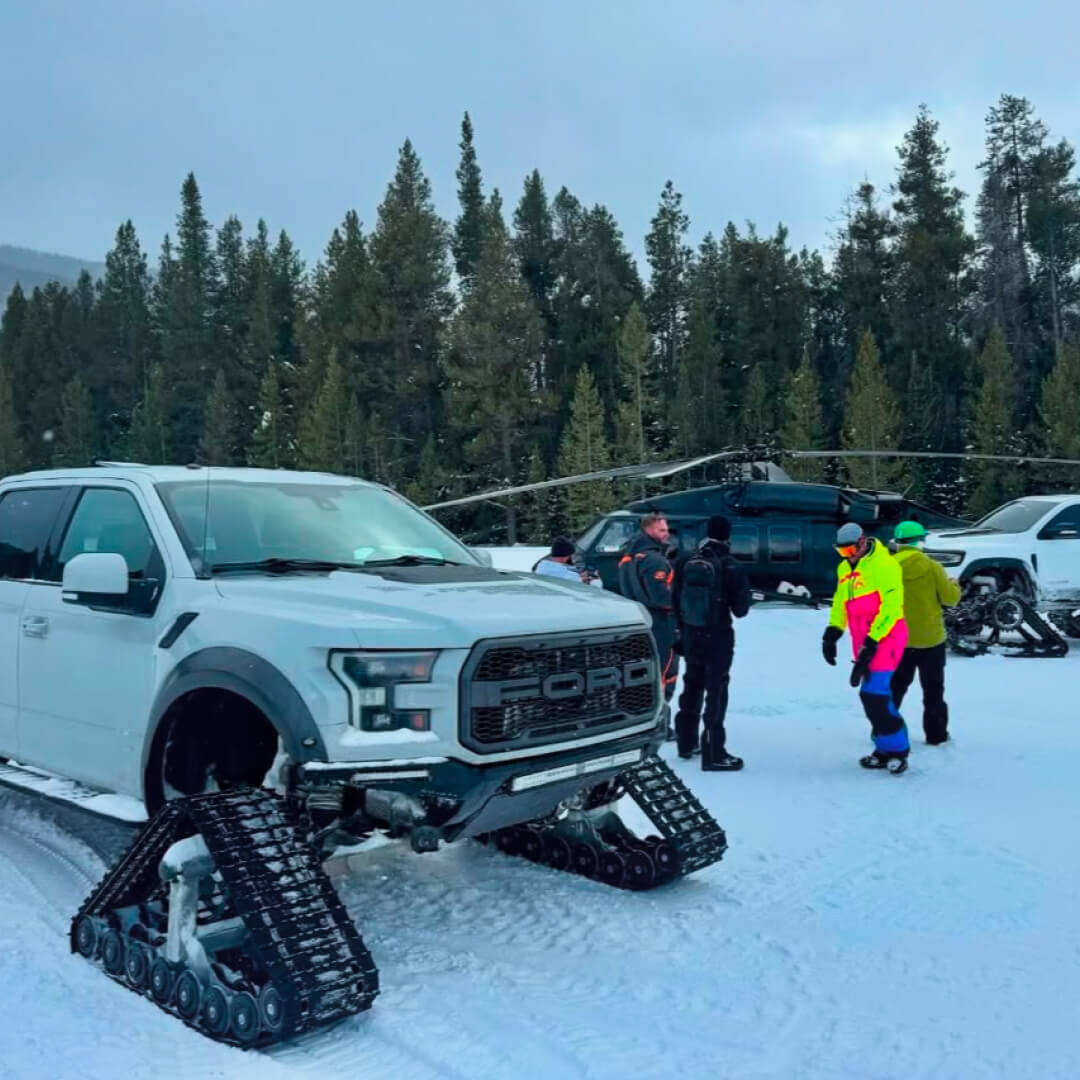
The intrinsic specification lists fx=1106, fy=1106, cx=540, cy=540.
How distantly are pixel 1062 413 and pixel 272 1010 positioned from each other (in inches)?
1822

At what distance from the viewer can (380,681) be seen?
13.3 feet

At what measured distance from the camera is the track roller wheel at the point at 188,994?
3.84 m

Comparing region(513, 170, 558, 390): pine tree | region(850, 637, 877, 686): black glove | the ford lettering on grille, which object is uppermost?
region(513, 170, 558, 390): pine tree

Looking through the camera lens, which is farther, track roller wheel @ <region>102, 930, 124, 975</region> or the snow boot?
the snow boot

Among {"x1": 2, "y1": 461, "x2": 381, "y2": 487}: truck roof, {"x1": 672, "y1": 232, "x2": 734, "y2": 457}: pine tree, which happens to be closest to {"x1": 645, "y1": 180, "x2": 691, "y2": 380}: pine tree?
{"x1": 672, "y1": 232, "x2": 734, "y2": 457}: pine tree

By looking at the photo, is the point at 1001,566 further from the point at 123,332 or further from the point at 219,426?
the point at 123,332

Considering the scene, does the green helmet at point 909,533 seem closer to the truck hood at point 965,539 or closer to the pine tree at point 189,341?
the truck hood at point 965,539

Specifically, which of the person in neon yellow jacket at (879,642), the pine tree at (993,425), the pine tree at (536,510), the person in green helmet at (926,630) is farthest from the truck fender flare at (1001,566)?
the pine tree at (536,510)

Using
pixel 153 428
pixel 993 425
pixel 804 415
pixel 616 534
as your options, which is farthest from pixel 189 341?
pixel 616 534

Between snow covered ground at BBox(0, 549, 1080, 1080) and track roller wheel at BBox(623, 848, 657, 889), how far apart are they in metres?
0.07

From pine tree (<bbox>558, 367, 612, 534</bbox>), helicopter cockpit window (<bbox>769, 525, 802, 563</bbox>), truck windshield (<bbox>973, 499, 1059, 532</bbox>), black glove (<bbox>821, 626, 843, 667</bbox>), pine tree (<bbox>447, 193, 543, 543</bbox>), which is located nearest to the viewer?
black glove (<bbox>821, 626, 843, 667</bbox>)

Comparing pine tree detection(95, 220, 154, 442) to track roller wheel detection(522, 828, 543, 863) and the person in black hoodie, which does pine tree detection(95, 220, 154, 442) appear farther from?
track roller wheel detection(522, 828, 543, 863)

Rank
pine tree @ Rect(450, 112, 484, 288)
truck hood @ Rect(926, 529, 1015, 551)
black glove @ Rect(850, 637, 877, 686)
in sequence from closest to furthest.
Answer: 1. black glove @ Rect(850, 637, 877, 686)
2. truck hood @ Rect(926, 529, 1015, 551)
3. pine tree @ Rect(450, 112, 484, 288)

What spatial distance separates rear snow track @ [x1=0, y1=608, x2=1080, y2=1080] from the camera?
3.63m
